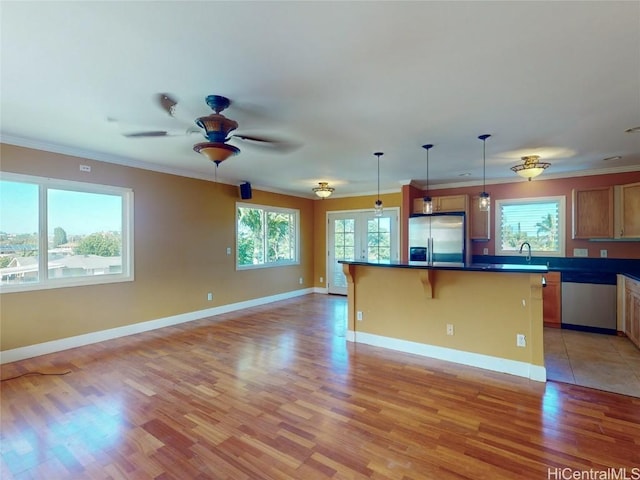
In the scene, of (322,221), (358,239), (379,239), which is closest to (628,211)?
(379,239)

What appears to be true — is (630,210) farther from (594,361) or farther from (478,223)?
(594,361)

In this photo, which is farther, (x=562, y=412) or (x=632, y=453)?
(x=562, y=412)

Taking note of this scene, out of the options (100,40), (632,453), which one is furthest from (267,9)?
(632,453)

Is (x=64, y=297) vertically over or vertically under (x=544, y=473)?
over

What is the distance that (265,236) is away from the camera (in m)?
7.04

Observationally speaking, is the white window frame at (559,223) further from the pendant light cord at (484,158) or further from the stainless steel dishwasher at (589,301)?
the stainless steel dishwasher at (589,301)

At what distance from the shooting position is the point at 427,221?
19.8ft

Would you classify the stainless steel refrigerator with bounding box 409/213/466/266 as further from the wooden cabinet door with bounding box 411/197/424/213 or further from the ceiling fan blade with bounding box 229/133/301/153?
the ceiling fan blade with bounding box 229/133/301/153

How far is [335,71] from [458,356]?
321 centimetres

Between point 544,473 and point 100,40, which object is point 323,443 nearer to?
point 544,473

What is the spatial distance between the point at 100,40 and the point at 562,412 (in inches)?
165

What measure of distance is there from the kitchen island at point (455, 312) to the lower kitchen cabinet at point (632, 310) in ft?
5.78

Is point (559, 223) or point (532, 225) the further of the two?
point (532, 225)
